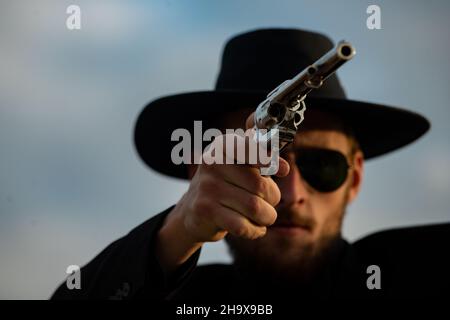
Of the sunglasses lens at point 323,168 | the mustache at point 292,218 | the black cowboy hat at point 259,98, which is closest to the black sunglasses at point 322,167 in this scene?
the sunglasses lens at point 323,168

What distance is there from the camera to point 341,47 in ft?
4.50

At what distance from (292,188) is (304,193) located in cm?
8

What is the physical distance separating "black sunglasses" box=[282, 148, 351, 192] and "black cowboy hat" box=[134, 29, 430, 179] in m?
0.37

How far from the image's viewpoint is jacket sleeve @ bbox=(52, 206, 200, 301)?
2006mm

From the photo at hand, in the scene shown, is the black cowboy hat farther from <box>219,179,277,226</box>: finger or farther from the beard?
<box>219,179,277,226</box>: finger

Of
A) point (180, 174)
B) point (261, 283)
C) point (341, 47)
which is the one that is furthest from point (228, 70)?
point (341, 47)

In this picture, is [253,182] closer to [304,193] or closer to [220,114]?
[304,193]

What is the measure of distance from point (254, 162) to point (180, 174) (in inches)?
88.9

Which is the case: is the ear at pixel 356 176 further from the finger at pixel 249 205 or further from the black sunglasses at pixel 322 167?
the finger at pixel 249 205

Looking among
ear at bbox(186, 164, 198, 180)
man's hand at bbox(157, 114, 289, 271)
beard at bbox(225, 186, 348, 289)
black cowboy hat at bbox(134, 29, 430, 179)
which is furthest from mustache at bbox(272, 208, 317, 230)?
man's hand at bbox(157, 114, 289, 271)

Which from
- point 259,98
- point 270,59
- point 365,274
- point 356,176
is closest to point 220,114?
point 259,98

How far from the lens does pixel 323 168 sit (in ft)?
9.00
